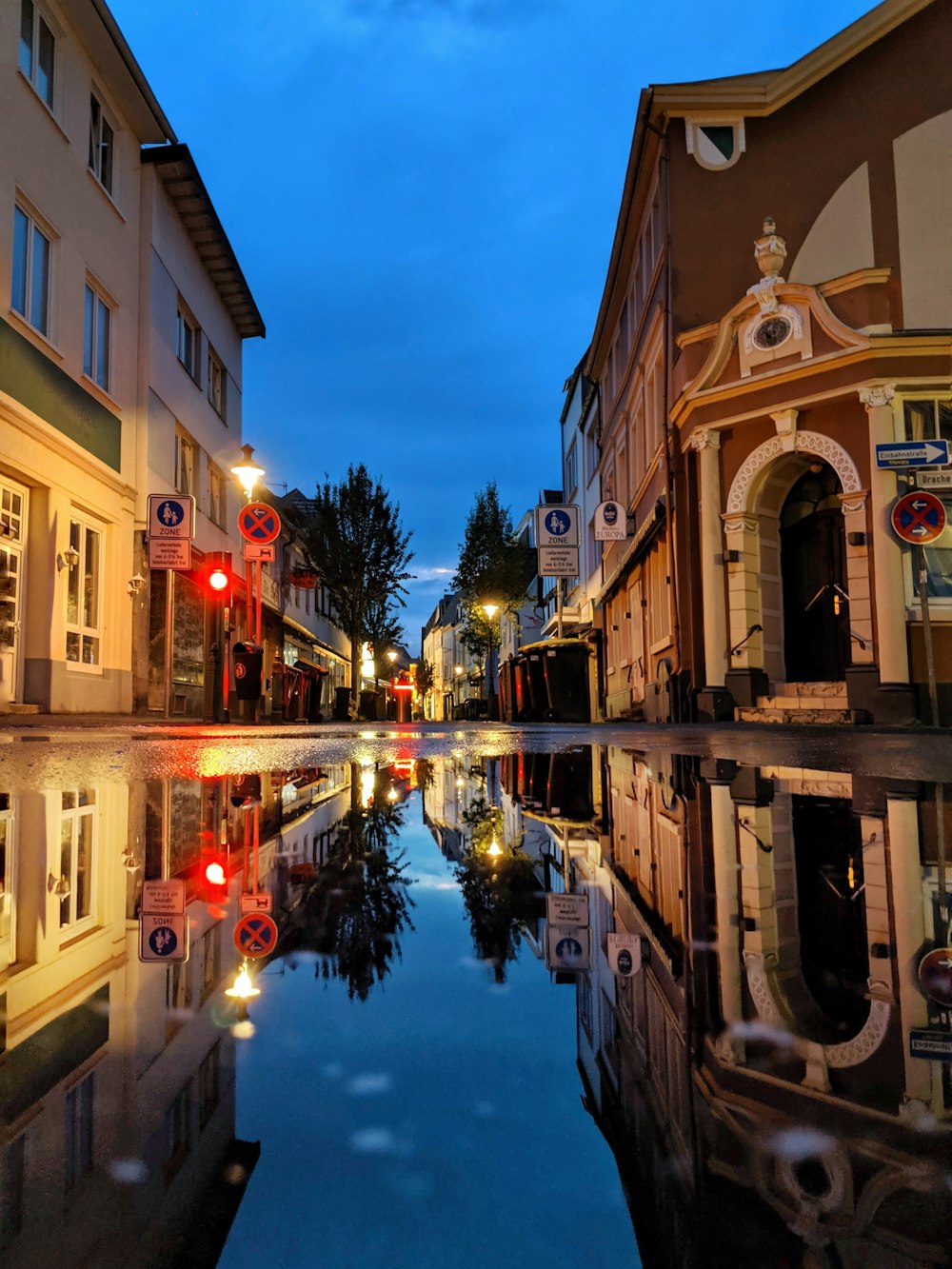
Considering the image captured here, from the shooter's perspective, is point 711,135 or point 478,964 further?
point 711,135

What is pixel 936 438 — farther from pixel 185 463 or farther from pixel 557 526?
pixel 185 463

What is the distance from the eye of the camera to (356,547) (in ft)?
124

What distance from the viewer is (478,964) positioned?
146cm

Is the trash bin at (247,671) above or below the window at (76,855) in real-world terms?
above

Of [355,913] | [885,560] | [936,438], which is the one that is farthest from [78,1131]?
[936,438]

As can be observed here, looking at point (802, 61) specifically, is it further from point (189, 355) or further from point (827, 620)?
point (189, 355)

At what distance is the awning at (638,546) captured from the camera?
18750mm

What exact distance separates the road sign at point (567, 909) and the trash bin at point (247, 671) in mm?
→ 15184

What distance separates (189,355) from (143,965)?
78.5 feet

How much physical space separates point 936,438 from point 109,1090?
15710 millimetres

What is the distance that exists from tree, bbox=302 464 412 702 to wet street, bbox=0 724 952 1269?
116 feet

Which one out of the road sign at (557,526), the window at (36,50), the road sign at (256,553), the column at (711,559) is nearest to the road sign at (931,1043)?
the column at (711,559)

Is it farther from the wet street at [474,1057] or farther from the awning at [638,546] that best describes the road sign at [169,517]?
the wet street at [474,1057]

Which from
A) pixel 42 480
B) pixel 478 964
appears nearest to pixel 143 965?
pixel 478 964
